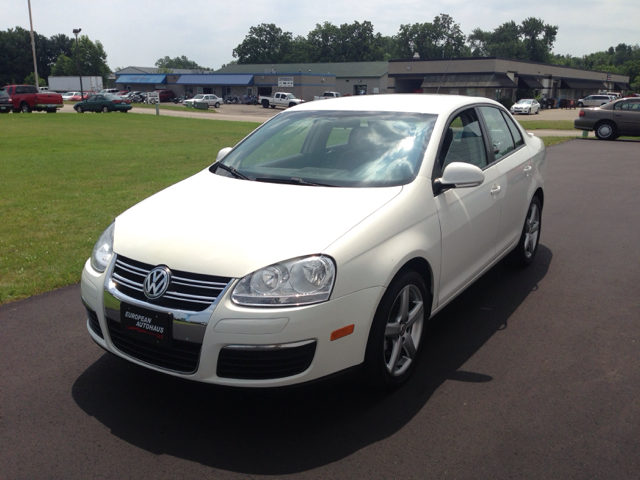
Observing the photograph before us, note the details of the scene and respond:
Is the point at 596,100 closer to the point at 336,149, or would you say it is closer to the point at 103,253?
the point at 336,149

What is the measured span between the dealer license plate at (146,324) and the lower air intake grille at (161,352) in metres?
0.05

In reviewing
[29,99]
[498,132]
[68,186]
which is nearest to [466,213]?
[498,132]

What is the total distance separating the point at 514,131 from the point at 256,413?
386 centimetres

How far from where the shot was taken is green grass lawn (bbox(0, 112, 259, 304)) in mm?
6141

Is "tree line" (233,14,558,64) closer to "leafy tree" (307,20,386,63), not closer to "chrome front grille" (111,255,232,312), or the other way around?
"leafy tree" (307,20,386,63)

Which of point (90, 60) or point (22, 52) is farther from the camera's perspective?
point (22, 52)

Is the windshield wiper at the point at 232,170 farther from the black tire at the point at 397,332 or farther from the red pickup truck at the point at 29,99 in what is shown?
the red pickup truck at the point at 29,99

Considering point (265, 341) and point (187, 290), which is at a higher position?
point (187, 290)

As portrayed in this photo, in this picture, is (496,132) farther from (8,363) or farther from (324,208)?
(8,363)

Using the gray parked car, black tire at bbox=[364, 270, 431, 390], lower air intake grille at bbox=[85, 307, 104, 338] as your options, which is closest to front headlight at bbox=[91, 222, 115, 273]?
lower air intake grille at bbox=[85, 307, 104, 338]

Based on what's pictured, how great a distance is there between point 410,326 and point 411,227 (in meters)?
0.62

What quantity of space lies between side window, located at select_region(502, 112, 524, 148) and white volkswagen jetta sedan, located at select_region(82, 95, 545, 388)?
3.18ft

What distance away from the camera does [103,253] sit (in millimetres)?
3566

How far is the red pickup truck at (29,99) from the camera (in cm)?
3988
